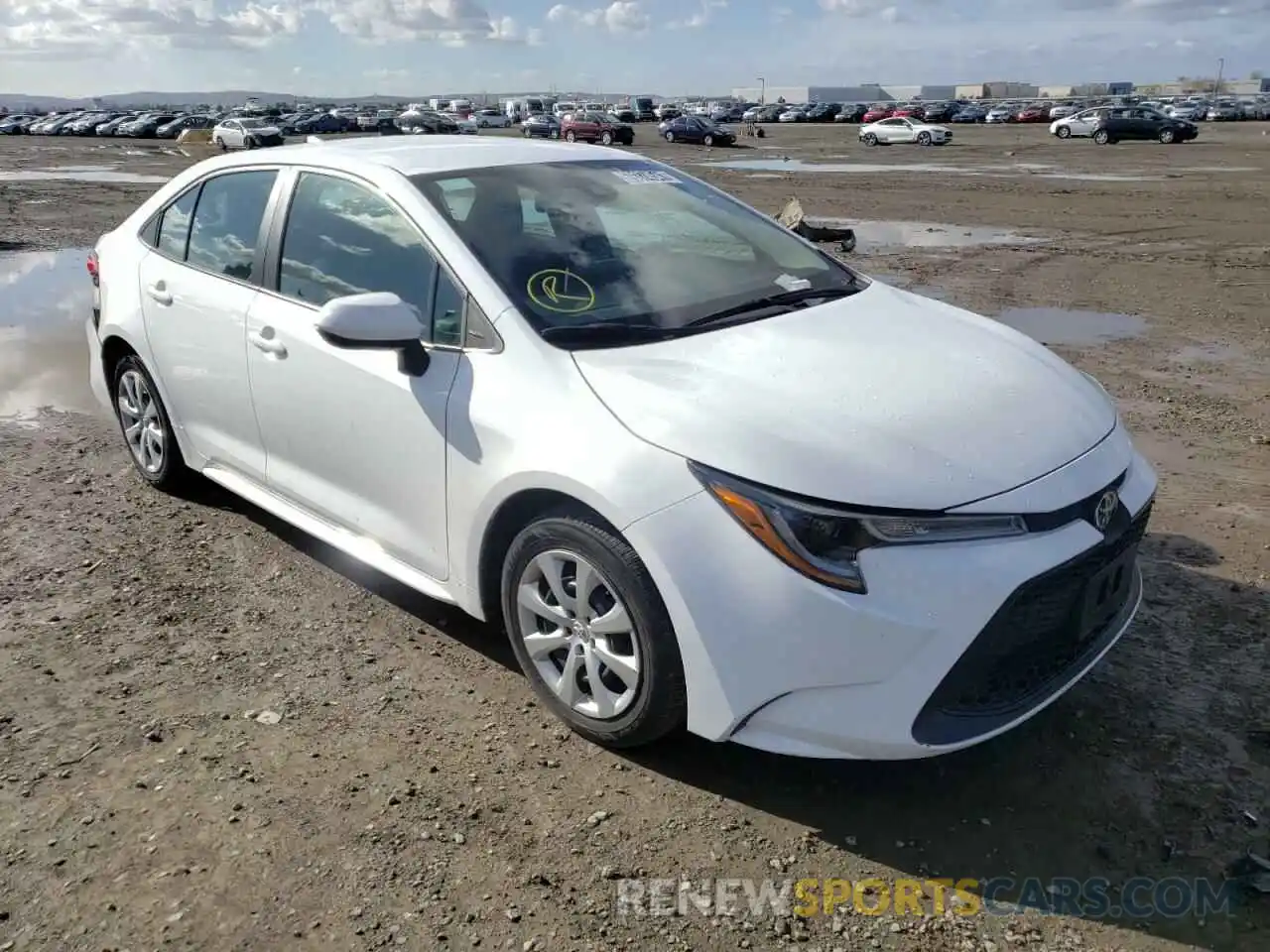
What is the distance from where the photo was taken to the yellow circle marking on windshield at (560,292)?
11.0ft

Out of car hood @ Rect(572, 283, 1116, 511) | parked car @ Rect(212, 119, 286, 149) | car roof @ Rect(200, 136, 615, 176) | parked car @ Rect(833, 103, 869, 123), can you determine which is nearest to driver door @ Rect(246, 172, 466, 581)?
car roof @ Rect(200, 136, 615, 176)

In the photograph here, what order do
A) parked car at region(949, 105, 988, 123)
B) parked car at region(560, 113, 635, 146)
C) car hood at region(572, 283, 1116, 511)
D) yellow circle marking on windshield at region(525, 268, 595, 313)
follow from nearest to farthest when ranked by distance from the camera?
car hood at region(572, 283, 1116, 511) → yellow circle marking on windshield at region(525, 268, 595, 313) → parked car at region(560, 113, 635, 146) → parked car at region(949, 105, 988, 123)

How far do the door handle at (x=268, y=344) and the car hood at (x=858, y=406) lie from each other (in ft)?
4.49

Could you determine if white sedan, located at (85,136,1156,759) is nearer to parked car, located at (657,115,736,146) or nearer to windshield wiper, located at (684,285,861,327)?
windshield wiper, located at (684,285,861,327)

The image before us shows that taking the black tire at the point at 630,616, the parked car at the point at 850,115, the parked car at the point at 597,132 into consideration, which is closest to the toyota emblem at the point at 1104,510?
the black tire at the point at 630,616

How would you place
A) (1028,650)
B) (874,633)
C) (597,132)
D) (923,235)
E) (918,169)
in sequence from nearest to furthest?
1. (874,633)
2. (1028,650)
3. (923,235)
4. (918,169)
5. (597,132)

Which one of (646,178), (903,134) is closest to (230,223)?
(646,178)

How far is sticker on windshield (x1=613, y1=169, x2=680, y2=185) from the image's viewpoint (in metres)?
4.20

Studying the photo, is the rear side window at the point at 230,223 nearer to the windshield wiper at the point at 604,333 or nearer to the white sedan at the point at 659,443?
the white sedan at the point at 659,443

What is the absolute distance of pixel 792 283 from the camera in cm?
388

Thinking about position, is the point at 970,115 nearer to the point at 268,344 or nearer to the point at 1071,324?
the point at 1071,324

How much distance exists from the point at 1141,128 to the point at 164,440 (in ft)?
154

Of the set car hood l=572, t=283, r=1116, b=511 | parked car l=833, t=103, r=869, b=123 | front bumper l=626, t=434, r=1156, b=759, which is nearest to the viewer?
front bumper l=626, t=434, r=1156, b=759

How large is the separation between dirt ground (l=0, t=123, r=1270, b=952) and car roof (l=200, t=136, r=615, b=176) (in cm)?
167
